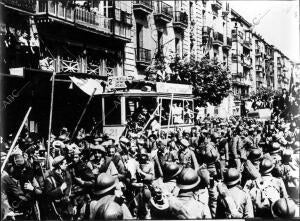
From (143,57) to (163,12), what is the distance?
2.98 metres

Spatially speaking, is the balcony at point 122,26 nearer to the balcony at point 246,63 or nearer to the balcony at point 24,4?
the balcony at point 24,4

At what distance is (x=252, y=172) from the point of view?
5.56 metres

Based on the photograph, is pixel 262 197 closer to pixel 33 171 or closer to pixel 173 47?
pixel 33 171

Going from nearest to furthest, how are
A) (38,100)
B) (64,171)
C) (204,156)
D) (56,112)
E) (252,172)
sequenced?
(252,172), (64,171), (204,156), (38,100), (56,112)

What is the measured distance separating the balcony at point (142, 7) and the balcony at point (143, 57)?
1789mm

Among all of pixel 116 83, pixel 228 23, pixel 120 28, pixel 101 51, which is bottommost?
pixel 116 83

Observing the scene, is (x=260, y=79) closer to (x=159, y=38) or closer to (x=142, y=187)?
(x=159, y=38)

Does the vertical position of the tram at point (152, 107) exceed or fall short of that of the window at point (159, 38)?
it falls short

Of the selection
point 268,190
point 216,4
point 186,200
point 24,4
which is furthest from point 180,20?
point 186,200

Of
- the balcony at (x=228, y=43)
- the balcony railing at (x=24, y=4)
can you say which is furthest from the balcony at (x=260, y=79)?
the balcony railing at (x=24, y=4)

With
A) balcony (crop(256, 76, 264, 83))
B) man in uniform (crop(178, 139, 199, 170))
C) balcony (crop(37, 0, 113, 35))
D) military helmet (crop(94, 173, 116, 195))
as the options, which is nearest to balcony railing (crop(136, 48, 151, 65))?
balcony (crop(37, 0, 113, 35))

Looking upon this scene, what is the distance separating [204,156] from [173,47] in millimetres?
15641

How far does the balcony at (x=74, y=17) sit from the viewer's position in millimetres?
13031

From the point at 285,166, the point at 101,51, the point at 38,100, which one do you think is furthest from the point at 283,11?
the point at 101,51
